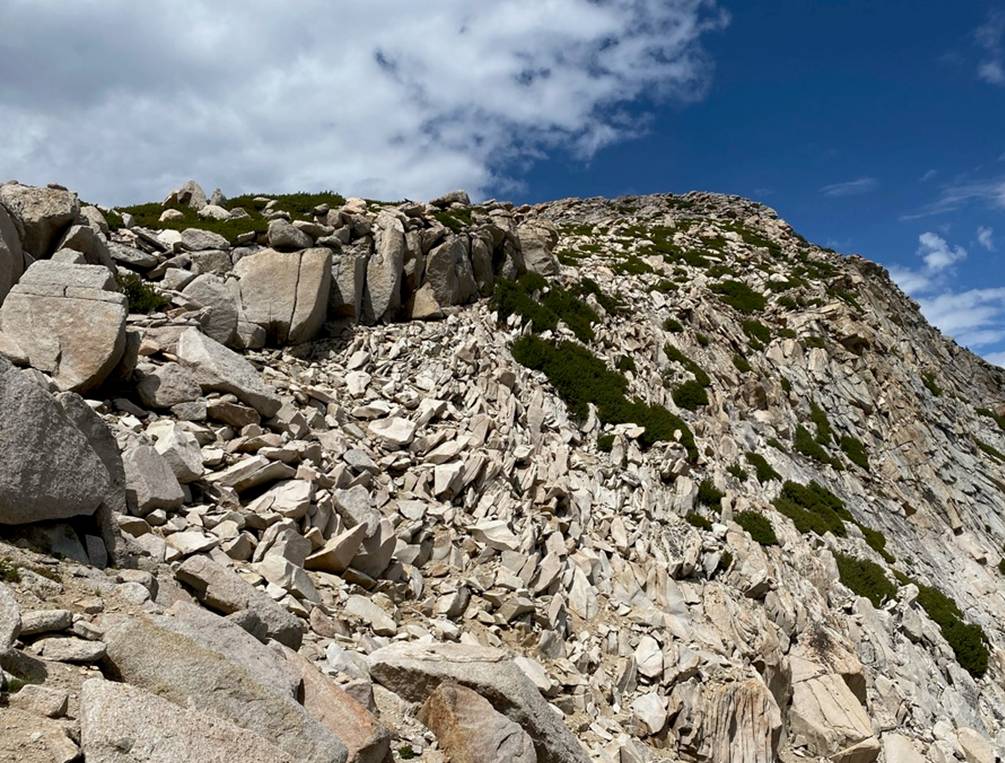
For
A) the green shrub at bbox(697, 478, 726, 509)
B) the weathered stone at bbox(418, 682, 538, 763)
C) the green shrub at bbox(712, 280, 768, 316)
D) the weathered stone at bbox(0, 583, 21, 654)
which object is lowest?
the weathered stone at bbox(418, 682, 538, 763)

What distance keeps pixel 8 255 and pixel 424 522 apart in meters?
10.2

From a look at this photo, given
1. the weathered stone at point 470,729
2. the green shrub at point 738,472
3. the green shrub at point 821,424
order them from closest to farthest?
1. the weathered stone at point 470,729
2. the green shrub at point 738,472
3. the green shrub at point 821,424

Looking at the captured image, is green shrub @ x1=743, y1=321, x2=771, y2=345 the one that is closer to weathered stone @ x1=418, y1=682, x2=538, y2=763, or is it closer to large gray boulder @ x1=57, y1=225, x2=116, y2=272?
large gray boulder @ x1=57, y1=225, x2=116, y2=272

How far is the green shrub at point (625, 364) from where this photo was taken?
29891 mm

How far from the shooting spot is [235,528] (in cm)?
1162

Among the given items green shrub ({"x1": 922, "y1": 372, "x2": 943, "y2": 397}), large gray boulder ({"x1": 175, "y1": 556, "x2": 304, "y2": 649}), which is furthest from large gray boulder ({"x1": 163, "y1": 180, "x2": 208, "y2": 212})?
green shrub ({"x1": 922, "y1": 372, "x2": 943, "y2": 397})

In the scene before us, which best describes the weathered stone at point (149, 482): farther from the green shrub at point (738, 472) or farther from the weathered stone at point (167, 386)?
the green shrub at point (738, 472)

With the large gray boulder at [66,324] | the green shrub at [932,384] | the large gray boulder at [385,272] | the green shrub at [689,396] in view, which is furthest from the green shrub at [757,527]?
the green shrub at [932,384]

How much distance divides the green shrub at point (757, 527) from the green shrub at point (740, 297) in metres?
25.7

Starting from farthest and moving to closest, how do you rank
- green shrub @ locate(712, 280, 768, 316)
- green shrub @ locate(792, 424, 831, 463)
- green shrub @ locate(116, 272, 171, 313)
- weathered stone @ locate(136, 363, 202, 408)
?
green shrub @ locate(712, 280, 768, 316), green shrub @ locate(792, 424, 831, 463), green shrub @ locate(116, 272, 171, 313), weathered stone @ locate(136, 363, 202, 408)

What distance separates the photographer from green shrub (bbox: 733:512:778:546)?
22.7m

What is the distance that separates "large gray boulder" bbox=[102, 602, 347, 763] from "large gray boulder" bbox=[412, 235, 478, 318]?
18545 mm

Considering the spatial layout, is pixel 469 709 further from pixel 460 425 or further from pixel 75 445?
pixel 460 425

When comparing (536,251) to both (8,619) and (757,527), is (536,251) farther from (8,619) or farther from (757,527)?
(8,619)
